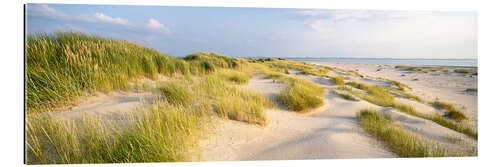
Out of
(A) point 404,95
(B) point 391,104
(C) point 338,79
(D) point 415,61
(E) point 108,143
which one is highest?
(D) point 415,61

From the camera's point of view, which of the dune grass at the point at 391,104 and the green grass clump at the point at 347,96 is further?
the green grass clump at the point at 347,96

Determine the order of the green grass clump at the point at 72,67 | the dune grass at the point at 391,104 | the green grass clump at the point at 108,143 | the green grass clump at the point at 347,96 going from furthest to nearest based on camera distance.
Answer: the green grass clump at the point at 347,96
the dune grass at the point at 391,104
the green grass clump at the point at 72,67
the green grass clump at the point at 108,143

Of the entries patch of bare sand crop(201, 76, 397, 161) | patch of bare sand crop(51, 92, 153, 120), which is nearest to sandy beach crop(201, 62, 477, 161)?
patch of bare sand crop(201, 76, 397, 161)

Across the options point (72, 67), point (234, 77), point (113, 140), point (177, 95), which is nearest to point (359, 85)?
point (234, 77)

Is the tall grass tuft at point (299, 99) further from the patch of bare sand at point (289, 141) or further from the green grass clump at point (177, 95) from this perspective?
the green grass clump at point (177, 95)

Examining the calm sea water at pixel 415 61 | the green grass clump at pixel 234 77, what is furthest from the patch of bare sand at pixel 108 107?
the calm sea water at pixel 415 61

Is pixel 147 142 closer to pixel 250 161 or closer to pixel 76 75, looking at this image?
pixel 250 161

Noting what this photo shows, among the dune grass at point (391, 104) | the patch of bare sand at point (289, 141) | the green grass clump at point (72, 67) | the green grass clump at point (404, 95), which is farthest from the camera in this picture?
the green grass clump at point (404, 95)

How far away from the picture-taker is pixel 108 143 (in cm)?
158

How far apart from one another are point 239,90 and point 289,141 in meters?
1.06

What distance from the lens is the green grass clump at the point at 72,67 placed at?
1979 millimetres

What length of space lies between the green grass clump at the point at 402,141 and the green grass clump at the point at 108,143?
1.90 m

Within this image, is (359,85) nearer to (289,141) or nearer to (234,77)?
(234,77)

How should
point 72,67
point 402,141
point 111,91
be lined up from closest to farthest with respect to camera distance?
point 402,141, point 72,67, point 111,91
